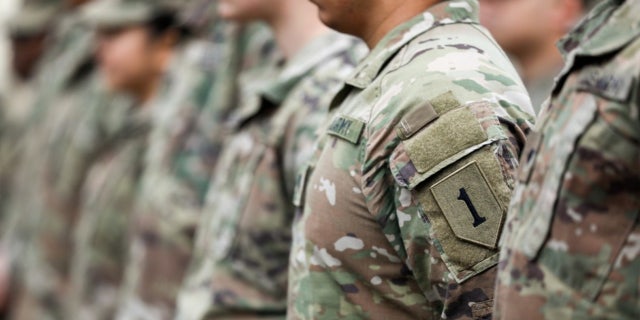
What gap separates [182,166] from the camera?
458 cm

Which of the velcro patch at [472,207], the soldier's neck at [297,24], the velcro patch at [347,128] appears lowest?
the soldier's neck at [297,24]

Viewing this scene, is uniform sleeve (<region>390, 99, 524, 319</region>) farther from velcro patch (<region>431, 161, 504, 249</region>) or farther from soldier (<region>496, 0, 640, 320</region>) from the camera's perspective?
soldier (<region>496, 0, 640, 320</region>)

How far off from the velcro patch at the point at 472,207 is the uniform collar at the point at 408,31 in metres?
0.35

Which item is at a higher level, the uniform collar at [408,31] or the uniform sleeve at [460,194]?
the uniform collar at [408,31]

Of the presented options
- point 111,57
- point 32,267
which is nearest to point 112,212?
point 111,57

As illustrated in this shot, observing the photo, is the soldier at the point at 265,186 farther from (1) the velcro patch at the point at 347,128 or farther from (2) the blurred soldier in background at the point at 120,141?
(2) the blurred soldier in background at the point at 120,141

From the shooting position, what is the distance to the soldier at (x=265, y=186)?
3.34m

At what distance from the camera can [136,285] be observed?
4.64 metres

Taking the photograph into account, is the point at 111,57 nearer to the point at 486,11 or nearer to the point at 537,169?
the point at 486,11

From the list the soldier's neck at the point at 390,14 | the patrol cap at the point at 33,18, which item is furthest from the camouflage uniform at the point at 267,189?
the patrol cap at the point at 33,18

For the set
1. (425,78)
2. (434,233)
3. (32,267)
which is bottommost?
(32,267)

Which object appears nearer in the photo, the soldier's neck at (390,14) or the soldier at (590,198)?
the soldier at (590,198)

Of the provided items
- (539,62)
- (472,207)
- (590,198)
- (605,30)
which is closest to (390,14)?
(472,207)

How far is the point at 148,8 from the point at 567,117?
4002 mm
